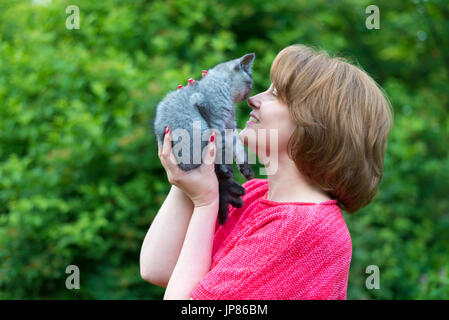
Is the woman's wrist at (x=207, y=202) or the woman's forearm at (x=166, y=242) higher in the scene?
the woman's wrist at (x=207, y=202)

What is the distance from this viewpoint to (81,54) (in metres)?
3.15

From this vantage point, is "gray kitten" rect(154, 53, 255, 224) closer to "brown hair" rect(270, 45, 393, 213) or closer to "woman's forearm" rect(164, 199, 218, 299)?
"woman's forearm" rect(164, 199, 218, 299)

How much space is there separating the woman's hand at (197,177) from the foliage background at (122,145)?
0.95 m

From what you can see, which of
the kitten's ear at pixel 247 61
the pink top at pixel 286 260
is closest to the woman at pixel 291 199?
the pink top at pixel 286 260

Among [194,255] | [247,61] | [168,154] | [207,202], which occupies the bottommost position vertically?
[194,255]

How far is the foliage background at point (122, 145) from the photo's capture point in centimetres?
272

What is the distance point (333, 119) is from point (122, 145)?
1.70 metres

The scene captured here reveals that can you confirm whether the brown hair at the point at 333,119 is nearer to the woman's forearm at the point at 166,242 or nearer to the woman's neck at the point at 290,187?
the woman's neck at the point at 290,187

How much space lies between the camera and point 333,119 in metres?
1.39

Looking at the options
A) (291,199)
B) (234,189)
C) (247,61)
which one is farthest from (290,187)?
(247,61)

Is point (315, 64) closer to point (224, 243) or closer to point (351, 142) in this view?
point (351, 142)

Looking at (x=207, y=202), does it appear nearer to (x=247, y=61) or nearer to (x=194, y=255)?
(x=194, y=255)

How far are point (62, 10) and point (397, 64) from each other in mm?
3485

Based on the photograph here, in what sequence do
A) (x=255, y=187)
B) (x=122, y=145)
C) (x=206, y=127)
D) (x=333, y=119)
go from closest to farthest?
(x=333, y=119), (x=206, y=127), (x=255, y=187), (x=122, y=145)
